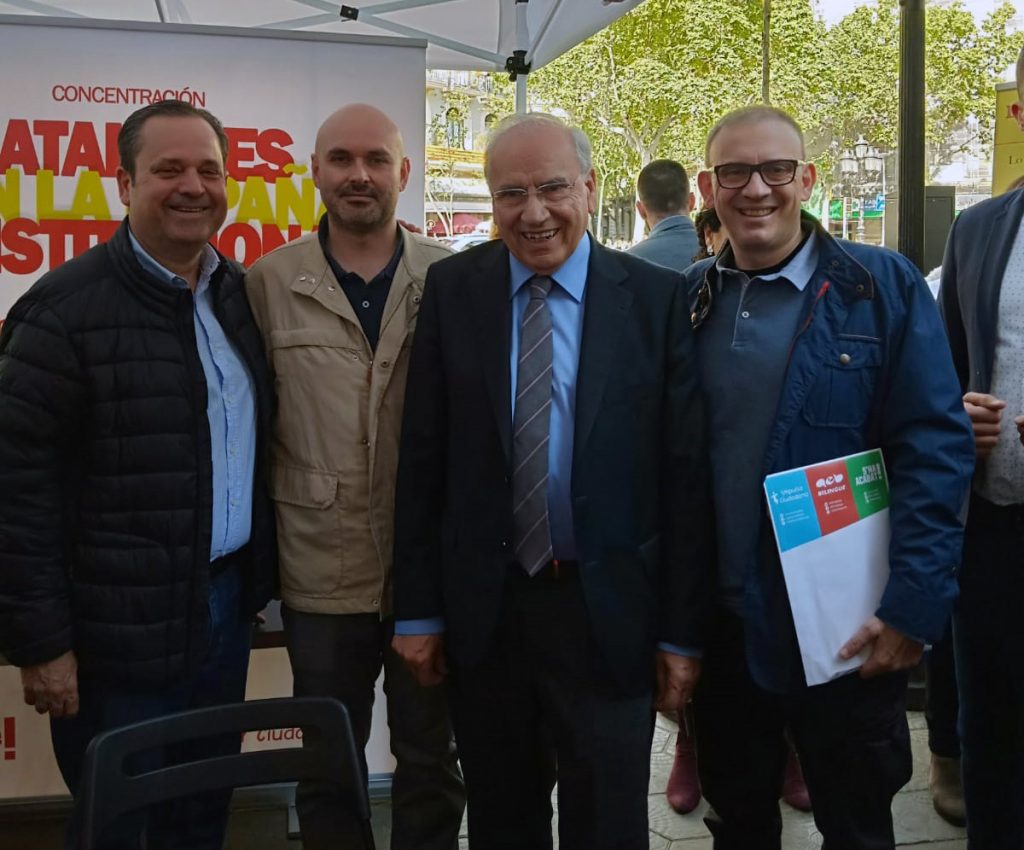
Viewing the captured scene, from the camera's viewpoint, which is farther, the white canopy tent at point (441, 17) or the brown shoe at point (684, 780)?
the white canopy tent at point (441, 17)

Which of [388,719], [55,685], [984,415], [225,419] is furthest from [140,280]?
[984,415]

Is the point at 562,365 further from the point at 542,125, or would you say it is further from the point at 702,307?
the point at 542,125

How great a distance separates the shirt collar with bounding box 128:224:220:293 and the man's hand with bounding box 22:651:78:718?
799 mm

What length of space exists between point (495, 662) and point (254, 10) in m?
4.38

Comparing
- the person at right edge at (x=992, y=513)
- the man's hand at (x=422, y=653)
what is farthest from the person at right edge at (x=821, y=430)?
the man's hand at (x=422, y=653)

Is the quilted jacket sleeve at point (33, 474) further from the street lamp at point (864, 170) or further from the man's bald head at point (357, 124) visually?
the street lamp at point (864, 170)

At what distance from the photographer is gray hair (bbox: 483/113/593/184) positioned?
2.01 metres

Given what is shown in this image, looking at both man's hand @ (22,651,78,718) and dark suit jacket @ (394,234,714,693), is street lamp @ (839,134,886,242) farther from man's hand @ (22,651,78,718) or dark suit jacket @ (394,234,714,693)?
man's hand @ (22,651,78,718)

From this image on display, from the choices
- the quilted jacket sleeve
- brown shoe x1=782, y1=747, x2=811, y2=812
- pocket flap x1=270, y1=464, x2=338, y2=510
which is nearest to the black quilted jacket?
the quilted jacket sleeve

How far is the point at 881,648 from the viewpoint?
1.95 meters

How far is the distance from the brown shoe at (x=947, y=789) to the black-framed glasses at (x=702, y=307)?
2029 mm

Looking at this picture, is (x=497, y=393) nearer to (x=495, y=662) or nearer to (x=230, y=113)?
(x=495, y=662)

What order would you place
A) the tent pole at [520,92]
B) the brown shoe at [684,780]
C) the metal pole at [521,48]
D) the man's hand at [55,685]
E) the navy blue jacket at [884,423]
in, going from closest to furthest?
the navy blue jacket at [884,423] → the man's hand at [55,685] → the brown shoe at [684,780] → the metal pole at [521,48] → the tent pole at [520,92]

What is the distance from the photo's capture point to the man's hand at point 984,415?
2172 millimetres
